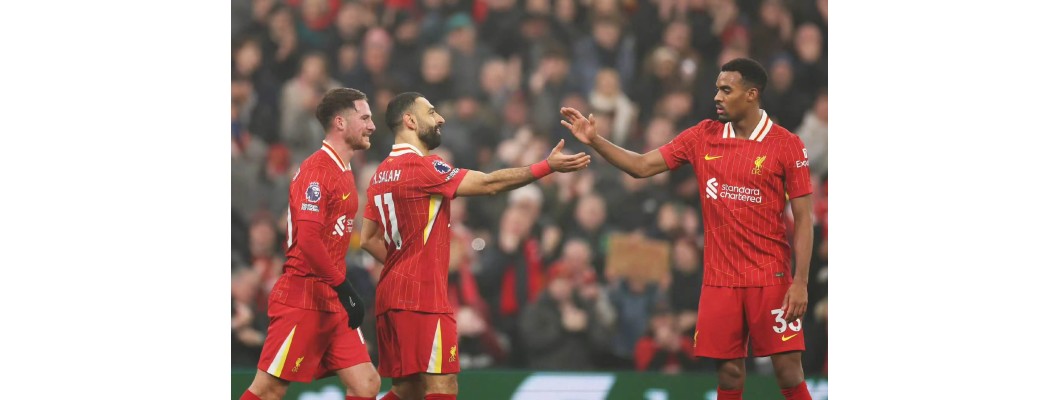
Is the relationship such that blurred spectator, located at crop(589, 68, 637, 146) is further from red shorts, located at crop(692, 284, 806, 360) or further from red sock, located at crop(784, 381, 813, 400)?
red sock, located at crop(784, 381, 813, 400)

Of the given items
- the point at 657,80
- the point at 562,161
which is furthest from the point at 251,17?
the point at 562,161

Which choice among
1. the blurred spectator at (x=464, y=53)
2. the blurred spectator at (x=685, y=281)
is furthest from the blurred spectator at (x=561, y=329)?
the blurred spectator at (x=464, y=53)

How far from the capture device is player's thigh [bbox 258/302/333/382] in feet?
15.2

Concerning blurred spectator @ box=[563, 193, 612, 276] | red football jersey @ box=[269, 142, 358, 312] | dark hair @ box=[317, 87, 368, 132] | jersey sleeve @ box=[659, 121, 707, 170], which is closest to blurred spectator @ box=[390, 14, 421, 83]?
blurred spectator @ box=[563, 193, 612, 276]

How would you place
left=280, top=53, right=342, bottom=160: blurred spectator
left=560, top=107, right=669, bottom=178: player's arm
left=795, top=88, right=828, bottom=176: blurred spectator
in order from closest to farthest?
left=560, top=107, right=669, bottom=178: player's arm < left=795, top=88, right=828, bottom=176: blurred spectator < left=280, top=53, right=342, bottom=160: blurred spectator

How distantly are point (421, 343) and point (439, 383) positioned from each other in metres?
0.18

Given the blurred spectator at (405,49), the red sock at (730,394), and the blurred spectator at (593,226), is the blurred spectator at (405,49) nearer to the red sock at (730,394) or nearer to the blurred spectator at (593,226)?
the blurred spectator at (593,226)

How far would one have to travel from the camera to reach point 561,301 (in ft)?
Result: 21.5

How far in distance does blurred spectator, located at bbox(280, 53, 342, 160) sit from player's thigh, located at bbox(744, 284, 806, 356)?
2.94m

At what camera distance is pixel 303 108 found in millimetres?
6574

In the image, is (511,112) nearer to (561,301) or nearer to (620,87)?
(620,87)

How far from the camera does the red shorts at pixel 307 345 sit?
4.64 meters

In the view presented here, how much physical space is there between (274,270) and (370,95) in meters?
A: 1.17

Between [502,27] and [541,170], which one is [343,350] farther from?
[502,27]
